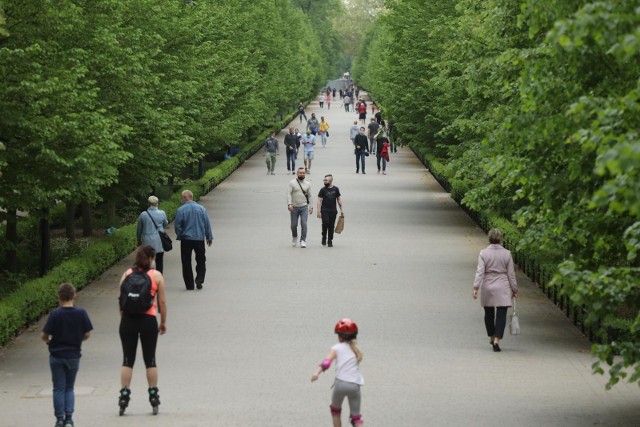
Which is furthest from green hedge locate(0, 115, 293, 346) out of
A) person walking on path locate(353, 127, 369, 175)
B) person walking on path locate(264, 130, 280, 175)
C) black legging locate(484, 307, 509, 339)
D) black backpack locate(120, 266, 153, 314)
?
person walking on path locate(353, 127, 369, 175)

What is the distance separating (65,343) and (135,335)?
3.24 feet

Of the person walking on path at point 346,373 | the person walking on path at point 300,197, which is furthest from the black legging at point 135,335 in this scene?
the person walking on path at point 300,197

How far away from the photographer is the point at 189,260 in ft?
69.9

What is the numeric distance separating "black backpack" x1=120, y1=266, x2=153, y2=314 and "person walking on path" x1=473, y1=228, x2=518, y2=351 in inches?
198

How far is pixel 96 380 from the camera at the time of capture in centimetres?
1449

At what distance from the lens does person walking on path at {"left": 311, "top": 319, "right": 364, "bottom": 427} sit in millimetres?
10930

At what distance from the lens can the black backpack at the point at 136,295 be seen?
12539 mm

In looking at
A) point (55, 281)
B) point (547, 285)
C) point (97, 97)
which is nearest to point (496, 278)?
point (547, 285)

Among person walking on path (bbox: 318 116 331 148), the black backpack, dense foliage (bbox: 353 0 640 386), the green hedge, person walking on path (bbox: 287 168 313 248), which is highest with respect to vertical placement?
dense foliage (bbox: 353 0 640 386)

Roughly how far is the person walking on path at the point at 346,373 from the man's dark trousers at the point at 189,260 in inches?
413

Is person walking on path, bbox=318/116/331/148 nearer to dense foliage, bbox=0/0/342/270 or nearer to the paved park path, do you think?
dense foliage, bbox=0/0/342/270

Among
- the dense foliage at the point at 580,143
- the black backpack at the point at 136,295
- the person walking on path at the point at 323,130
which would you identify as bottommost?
the person walking on path at the point at 323,130

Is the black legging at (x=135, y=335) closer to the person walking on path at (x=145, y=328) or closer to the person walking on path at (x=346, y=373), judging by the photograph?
the person walking on path at (x=145, y=328)

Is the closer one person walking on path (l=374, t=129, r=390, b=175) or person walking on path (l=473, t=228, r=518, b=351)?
person walking on path (l=473, t=228, r=518, b=351)
